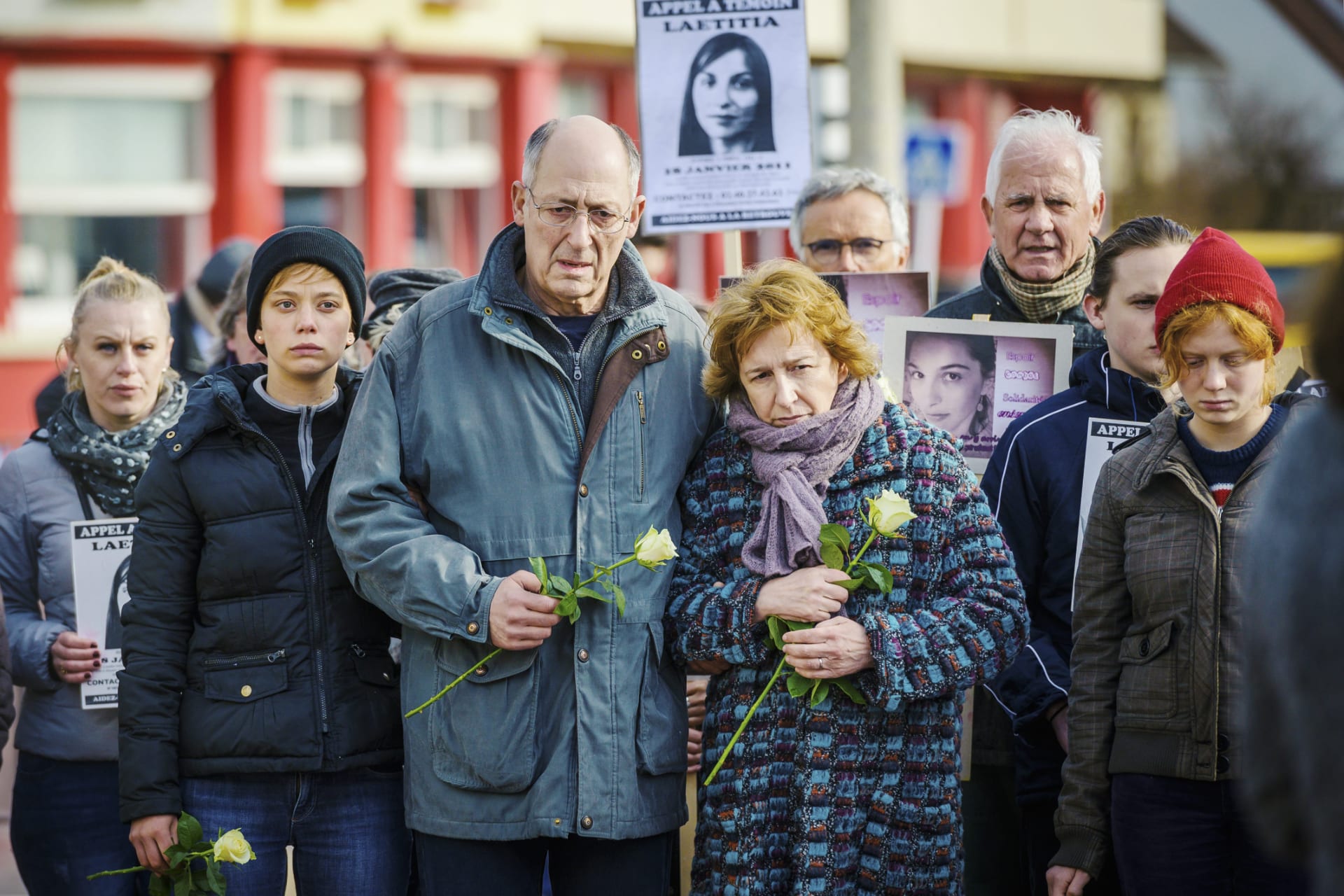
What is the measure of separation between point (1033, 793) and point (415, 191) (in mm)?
13728

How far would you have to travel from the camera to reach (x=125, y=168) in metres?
15.4

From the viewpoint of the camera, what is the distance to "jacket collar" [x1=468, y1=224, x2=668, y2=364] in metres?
3.41

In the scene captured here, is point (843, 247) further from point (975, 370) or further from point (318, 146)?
point (318, 146)

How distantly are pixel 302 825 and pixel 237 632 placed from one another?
1.49 ft

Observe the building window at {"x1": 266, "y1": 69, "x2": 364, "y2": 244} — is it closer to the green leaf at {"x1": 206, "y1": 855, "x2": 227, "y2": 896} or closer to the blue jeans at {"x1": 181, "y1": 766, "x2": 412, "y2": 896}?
the blue jeans at {"x1": 181, "y1": 766, "x2": 412, "y2": 896}

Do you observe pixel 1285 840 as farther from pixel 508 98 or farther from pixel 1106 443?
pixel 508 98

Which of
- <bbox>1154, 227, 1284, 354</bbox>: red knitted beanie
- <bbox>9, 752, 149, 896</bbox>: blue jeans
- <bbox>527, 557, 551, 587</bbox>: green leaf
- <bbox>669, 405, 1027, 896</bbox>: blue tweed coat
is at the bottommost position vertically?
<bbox>9, 752, 149, 896</bbox>: blue jeans

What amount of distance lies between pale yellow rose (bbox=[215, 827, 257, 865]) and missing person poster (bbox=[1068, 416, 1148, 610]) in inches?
76.5

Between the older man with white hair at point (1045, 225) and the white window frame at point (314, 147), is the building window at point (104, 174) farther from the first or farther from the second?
the older man with white hair at point (1045, 225)

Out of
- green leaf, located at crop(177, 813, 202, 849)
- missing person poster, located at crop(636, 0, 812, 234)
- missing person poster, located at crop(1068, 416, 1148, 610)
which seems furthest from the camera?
missing person poster, located at crop(636, 0, 812, 234)

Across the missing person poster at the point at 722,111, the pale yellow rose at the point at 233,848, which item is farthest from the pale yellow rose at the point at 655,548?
the missing person poster at the point at 722,111

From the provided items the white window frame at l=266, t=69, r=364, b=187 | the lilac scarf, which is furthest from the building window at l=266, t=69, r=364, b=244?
the lilac scarf

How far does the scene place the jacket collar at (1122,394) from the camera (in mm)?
3771

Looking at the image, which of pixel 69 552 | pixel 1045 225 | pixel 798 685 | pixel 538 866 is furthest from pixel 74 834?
pixel 1045 225
